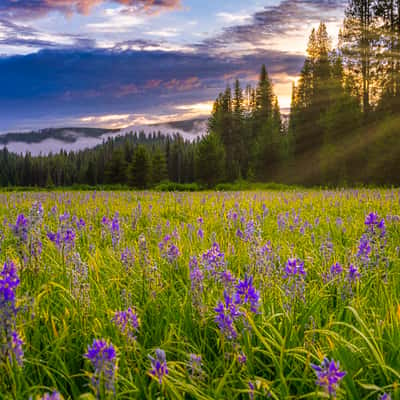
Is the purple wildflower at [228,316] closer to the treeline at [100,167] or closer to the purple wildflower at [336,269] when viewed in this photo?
the purple wildflower at [336,269]

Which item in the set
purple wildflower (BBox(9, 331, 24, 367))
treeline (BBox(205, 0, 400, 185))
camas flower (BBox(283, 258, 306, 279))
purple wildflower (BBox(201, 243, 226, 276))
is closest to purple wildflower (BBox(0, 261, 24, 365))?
purple wildflower (BBox(9, 331, 24, 367))

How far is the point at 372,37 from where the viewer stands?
44594 mm

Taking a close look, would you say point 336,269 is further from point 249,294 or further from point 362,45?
point 362,45

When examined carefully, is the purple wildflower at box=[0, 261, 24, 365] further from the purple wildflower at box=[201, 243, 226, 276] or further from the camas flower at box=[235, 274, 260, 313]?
the purple wildflower at box=[201, 243, 226, 276]

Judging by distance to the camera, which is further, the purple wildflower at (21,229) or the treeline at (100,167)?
the treeline at (100,167)

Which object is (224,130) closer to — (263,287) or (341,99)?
(341,99)

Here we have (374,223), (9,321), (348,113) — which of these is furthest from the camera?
(348,113)

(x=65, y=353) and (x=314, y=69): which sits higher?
(x=314, y=69)

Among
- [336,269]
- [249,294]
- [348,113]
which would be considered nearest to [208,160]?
[348,113]

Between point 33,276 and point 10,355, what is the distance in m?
1.39

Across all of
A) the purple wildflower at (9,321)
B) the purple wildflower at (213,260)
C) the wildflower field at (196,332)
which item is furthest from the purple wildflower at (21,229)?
the purple wildflower at (213,260)

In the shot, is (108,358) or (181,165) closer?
(108,358)

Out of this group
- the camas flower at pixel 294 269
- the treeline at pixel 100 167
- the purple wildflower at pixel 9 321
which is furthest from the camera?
the treeline at pixel 100 167

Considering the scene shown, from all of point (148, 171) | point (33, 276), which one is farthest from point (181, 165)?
point (33, 276)
